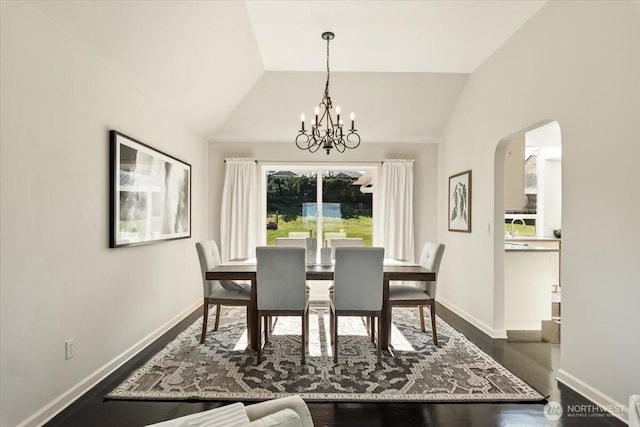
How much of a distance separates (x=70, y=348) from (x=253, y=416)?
1.99 metres

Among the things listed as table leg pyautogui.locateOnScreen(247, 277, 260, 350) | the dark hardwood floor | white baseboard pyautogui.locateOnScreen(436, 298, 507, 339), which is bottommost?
the dark hardwood floor

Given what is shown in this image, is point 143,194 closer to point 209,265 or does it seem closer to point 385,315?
point 209,265

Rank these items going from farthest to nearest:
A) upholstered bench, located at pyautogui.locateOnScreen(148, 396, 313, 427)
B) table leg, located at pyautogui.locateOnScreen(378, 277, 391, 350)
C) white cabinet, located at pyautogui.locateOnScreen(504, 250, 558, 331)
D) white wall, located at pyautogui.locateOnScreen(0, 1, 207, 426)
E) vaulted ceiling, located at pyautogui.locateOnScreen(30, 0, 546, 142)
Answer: white cabinet, located at pyautogui.locateOnScreen(504, 250, 558, 331) < table leg, located at pyautogui.locateOnScreen(378, 277, 391, 350) < vaulted ceiling, located at pyautogui.locateOnScreen(30, 0, 546, 142) < white wall, located at pyautogui.locateOnScreen(0, 1, 207, 426) < upholstered bench, located at pyautogui.locateOnScreen(148, 396, 313, 427)

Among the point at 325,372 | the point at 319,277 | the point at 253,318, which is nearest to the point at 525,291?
the point at 319,277

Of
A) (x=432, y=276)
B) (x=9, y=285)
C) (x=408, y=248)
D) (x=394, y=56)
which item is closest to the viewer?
(x=9, y=285)

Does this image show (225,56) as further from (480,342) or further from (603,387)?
(603,387)

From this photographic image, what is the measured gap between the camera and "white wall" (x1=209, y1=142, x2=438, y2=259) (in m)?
5.27

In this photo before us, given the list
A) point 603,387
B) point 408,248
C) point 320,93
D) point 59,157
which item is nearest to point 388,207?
point 408,248

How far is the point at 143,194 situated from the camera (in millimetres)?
3223

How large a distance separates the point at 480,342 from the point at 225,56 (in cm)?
373

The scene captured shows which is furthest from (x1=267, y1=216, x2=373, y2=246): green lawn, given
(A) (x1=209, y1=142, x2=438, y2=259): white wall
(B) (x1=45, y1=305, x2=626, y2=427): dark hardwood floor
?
(B) (x1=45, y1=305, x2=626, y2=427): dark hardwood floor

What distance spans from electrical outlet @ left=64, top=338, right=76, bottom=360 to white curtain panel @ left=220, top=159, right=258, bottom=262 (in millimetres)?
2846

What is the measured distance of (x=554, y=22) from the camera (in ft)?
9.08

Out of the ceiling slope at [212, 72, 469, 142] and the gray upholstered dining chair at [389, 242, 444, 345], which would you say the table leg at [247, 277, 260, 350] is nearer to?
the gray upholstered dining chair at [389, 242, 444, 345]
